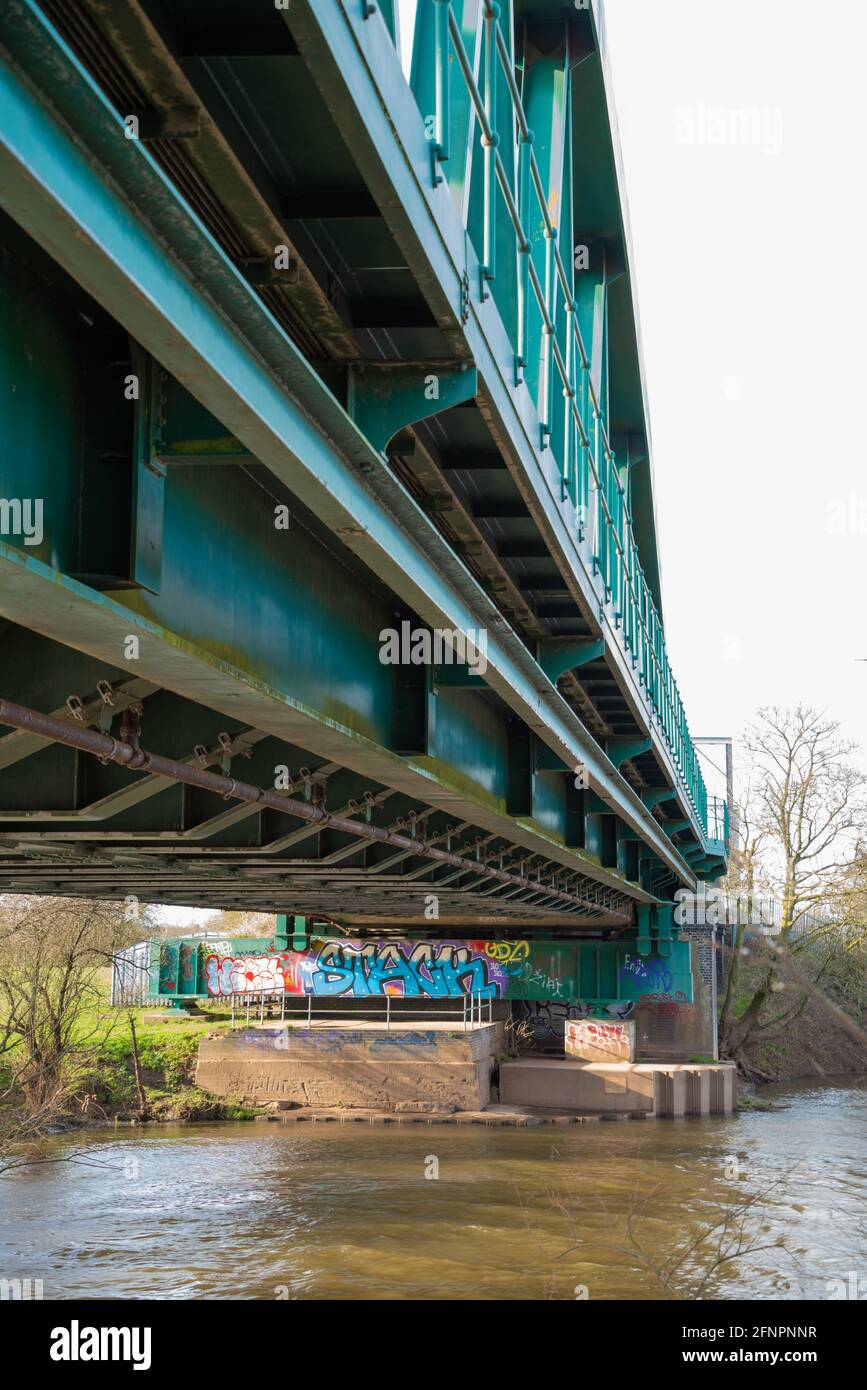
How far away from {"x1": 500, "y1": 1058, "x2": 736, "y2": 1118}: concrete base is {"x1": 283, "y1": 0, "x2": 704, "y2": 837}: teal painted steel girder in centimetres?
3400

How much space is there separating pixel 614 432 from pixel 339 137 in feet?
52.3

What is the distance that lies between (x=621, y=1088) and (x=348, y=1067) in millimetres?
8385

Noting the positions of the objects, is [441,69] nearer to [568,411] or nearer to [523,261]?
→ [523,261]

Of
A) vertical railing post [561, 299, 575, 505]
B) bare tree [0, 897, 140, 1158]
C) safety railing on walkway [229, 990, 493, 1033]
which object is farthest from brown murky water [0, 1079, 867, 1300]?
safety railing on walkway [229, 990, 493, 1033]

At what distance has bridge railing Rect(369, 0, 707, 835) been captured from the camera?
20.9 feet

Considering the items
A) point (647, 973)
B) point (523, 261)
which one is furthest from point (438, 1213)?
point (647, 973)

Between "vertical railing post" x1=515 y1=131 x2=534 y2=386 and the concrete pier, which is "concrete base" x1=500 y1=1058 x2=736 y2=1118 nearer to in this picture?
the concrete pier

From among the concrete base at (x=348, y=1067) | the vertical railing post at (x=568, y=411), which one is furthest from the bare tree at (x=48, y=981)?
the vertical railing post at (x=568, y=411)

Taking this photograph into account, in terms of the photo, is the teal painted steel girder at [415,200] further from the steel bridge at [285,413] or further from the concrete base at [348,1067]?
the concrete base at [348,1067]

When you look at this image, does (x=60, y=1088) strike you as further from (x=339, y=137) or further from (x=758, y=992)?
(x=758, y=992)

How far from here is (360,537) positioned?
610 cm

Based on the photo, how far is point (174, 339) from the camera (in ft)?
13.4

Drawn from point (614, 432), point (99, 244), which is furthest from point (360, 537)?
point (614, 432)

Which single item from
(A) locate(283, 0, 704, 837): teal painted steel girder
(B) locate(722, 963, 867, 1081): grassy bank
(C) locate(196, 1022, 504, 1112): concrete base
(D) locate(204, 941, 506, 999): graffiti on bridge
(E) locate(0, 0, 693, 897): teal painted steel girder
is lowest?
(B) locate(722, 963, 867, 1081): grassy bank
